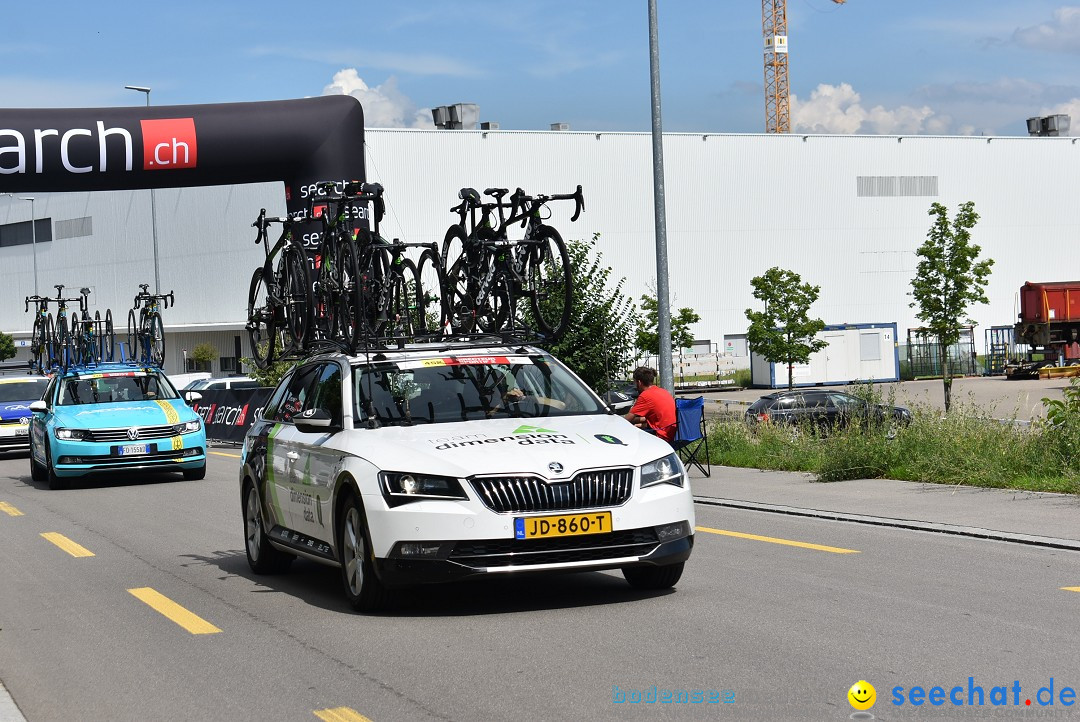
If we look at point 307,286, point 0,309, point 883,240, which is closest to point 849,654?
point 307,286

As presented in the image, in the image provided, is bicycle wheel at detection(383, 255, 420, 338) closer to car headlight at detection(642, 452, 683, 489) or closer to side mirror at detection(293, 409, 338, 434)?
side mirror at detection(293, 409, 338, 434)

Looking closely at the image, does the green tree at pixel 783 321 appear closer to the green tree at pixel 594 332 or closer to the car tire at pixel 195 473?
Answer: the green tree at pixel 594 332

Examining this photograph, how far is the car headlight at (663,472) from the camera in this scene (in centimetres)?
827

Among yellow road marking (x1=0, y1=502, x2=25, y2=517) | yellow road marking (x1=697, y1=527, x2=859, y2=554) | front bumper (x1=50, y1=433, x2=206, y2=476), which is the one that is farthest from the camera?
front bumper (x1=50, y1=433, x2=206, y2=476)

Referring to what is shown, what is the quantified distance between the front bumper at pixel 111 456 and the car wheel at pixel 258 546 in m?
10.1

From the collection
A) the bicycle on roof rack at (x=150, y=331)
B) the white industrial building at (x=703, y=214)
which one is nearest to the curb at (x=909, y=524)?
the bicycle on roof rack at (x=150, y=331)

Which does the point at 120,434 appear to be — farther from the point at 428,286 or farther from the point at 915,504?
the point at 915,504

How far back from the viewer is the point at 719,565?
1023cm

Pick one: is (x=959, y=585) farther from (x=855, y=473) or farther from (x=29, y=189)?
(x=29, y=189)

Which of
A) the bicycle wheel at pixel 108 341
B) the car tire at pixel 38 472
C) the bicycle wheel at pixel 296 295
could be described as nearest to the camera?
the bicycle wheel at pixel 296 295

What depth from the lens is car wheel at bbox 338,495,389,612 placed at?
27.1 ft

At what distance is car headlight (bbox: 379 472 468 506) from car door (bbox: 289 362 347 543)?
725 mm

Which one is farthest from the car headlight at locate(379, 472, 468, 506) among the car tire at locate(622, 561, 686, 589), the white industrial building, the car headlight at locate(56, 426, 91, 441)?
the white industrial building

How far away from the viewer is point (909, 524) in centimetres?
1220
